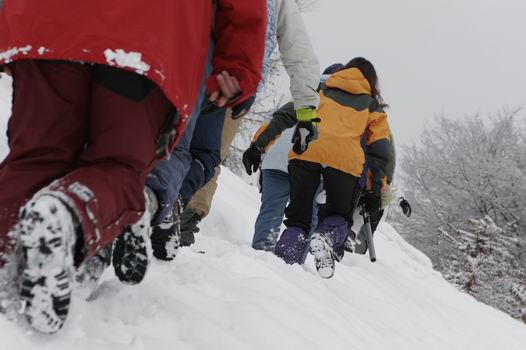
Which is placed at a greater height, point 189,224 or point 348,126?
point 348,126

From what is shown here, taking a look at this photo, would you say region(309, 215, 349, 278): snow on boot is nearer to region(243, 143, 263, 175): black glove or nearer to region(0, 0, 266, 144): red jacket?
region(243, 143, 263, 175): black glove

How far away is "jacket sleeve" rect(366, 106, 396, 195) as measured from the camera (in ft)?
12.8

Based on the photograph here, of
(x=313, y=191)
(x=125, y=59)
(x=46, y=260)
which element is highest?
(x=125, y=59)

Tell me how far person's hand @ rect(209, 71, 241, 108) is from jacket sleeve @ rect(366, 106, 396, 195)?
237 cm

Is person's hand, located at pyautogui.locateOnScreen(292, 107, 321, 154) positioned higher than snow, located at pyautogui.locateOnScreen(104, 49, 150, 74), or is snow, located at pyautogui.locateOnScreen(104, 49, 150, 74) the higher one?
snow, located at pyautogui.locateOnScreen(104, 49, 150, 74)

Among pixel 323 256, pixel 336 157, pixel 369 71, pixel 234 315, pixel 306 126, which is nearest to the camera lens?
pixel 234 315

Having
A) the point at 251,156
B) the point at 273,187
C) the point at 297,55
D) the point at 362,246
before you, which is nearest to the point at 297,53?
the point at 297,55

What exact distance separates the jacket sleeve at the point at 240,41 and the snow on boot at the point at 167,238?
59 centimetres

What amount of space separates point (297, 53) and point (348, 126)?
1.04 metres

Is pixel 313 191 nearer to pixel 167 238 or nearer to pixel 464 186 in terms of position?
pixel 167 238

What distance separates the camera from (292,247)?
3729mm

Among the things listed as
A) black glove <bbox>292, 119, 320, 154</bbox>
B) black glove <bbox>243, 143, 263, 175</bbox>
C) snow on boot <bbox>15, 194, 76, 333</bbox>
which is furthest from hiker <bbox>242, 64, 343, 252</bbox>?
snow on boot <bbox>15, 194, 76, 333</bbox>

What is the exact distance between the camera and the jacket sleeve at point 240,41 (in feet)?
5.08

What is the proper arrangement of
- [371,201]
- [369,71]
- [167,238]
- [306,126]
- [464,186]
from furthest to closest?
1. [464,186]
2. [371,201]
3. [369,71]
4. [306,126]
5. [167,238]
